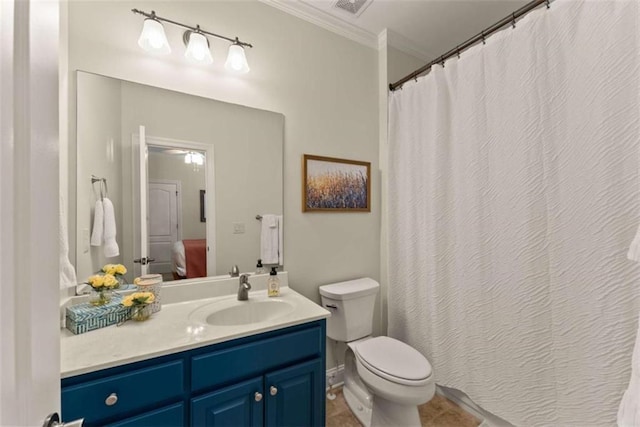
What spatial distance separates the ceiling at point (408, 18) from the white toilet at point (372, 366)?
1801 millimetres

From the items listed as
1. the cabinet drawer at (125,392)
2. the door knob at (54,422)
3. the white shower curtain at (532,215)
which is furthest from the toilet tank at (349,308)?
the door knob at (54,422)

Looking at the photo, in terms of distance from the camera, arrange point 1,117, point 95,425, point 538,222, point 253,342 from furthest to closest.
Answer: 1. point 538,222
2. point 253,342
3. point 95,425
4. point 1,117

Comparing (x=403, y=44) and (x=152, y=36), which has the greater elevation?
(x=403, y=44)

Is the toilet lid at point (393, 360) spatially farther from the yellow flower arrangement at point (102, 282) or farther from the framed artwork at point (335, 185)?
the yellow flower arrangement at point (102, 282)

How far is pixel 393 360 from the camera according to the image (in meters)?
1.47

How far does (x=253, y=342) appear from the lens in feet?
3.67

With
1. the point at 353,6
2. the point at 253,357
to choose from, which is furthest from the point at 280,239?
the point at 353,6

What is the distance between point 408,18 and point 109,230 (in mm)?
2229

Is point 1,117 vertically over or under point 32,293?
over

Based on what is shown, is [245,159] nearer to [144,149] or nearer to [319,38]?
[144,149]

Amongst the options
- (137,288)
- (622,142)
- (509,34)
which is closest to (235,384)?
(137,288)

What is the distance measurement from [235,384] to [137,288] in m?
0.65

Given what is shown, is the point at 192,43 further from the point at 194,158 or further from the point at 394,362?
the point at 394,362

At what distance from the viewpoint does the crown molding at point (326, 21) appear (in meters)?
1.71
